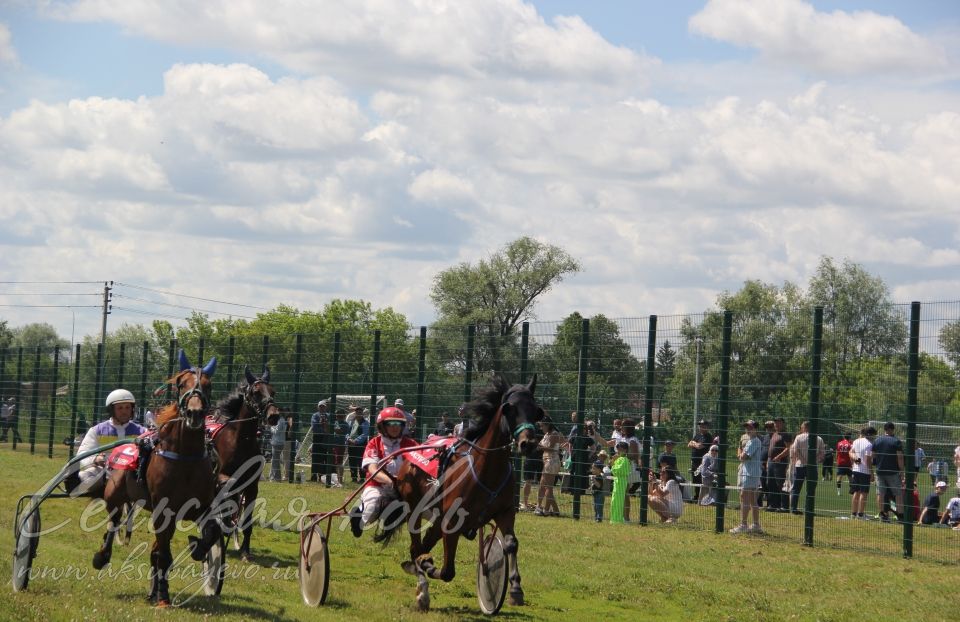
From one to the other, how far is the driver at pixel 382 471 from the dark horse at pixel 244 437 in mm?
2494

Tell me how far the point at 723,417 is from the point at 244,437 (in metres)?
7.65

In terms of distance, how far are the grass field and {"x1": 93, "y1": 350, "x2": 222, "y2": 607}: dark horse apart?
0.45m

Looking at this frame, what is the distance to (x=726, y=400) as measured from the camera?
1784 centimetres

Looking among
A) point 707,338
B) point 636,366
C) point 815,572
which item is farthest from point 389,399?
point 815,572

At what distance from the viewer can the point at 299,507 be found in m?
20.5

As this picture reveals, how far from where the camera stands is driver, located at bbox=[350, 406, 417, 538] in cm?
1197

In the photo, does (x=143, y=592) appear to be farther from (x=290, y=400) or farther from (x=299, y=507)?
(x=290, y=400)

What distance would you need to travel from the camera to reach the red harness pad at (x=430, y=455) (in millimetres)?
11686

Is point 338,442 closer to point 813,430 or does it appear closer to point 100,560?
point 813,430

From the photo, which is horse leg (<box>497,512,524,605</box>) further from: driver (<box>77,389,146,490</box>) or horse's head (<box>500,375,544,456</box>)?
driver (<box>77,389,146,490</box>)

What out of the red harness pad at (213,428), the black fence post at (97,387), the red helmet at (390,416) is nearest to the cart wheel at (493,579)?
the red helmet at (390,416)

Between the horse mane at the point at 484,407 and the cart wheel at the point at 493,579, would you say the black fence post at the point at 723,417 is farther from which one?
the cart wheel at the point at 493,579

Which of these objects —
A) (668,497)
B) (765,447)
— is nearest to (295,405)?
(668,497)

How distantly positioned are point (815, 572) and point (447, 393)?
1078cm
